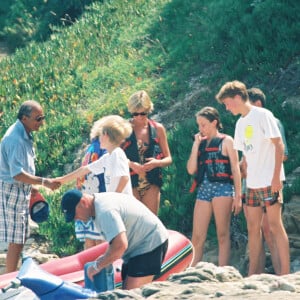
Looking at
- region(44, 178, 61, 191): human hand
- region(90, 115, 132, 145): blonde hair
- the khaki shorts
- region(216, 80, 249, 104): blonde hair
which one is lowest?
the khaki shorts

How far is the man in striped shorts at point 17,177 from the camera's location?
36.6 ft

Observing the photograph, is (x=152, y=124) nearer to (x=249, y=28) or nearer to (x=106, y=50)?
(x=249, y=28)

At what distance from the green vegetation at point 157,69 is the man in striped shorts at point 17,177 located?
7.18 feet

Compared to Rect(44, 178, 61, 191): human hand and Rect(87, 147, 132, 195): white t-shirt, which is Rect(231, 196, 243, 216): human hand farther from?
Rect(44, 178, 61, 191): human hand

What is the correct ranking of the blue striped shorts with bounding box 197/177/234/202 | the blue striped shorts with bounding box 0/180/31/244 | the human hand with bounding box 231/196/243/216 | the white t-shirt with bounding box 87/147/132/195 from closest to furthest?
1. the white t-shirt with bounding box 87/147/132/195
2. the human hand with bounding box 231/196/243/216
3. the blue striped shorts with bounding box 197/177/234/202
4. the blue striped shorts with bounding box 0/180/31/244

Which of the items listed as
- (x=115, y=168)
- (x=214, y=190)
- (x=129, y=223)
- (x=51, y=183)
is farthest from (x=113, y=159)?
(x=129, y=223)

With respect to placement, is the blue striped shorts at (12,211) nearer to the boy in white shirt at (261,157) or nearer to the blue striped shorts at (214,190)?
the blue striped shorts at (214,190)

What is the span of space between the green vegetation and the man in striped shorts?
7.18 feet

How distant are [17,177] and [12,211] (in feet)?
1.19

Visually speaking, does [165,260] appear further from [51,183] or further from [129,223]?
[51,183]

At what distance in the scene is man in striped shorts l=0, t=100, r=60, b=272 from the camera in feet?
36.6

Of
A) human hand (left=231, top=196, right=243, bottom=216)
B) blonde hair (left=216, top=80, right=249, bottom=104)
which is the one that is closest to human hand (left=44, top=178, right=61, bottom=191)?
human hand (left=231, top=196, right=243, bottom=216)

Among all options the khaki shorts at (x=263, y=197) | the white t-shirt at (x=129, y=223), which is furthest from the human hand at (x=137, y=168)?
the white t-shirt at (x=129, y=223)

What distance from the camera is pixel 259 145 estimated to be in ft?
33.8
